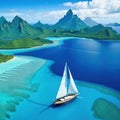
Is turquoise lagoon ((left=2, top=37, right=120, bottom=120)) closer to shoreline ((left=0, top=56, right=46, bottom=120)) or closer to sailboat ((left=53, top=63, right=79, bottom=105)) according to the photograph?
sailboat ((left=53, top=63, right=79, bottom=105))

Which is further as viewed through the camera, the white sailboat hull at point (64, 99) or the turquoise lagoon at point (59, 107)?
the white sailboat hull at point (64, 99)

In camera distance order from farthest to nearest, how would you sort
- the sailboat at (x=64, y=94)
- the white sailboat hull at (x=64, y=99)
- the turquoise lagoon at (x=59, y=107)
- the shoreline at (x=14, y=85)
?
the shoreline at (x=14, y=85) → the sailboat at (x=64, y=94) → the white sailboat hull at (x=64, y=99) → the turquoise lagoon at (x=59, y=107)

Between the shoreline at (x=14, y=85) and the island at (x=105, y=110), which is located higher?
the shoreline at (x=14, y=85)

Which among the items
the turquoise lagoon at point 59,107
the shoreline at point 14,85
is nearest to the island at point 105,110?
the turquoise lagoon at point 59,107

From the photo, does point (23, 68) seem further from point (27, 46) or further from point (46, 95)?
point (27, 46)

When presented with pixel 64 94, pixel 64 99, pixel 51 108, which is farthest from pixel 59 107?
pixel 64 94

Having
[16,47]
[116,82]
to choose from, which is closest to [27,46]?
[16,47]

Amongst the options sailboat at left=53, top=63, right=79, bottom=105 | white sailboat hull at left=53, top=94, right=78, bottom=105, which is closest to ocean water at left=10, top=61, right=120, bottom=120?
white sailboat hull at left=53, top=94, right=78, bottom=105

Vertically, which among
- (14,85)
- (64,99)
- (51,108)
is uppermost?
(14,85)

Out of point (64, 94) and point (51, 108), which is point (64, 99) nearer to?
point (64, 94)

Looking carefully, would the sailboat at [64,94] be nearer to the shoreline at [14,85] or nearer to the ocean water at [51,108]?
the ocean water at [51,108]

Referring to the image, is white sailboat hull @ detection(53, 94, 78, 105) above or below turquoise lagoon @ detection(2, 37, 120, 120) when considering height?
above
